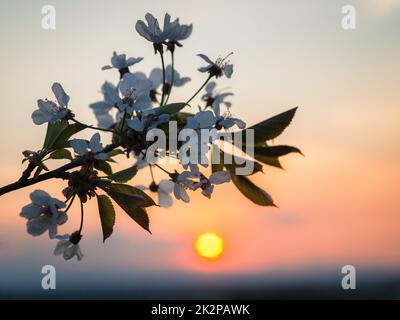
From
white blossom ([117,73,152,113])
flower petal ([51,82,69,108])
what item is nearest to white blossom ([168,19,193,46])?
white blossom ([117,73,152,113])

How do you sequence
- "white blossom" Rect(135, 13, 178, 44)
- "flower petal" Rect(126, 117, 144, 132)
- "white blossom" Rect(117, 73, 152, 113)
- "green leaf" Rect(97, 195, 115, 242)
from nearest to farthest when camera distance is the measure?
"flower petal" Rect(126, 117, 144, 132), "white blossom" Rect(117, 73, 152, 113), "green leaf" Rect(97, 195, 115, 242), "white blossom" Rect(135, 13, 178, 44)

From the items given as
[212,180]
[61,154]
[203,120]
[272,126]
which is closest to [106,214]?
[61,154]

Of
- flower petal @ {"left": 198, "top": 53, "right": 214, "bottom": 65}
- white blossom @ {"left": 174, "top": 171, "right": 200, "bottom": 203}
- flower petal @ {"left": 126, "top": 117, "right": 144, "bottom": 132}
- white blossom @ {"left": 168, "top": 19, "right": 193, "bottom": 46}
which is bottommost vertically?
white blossom @ {"left": 174, "top": 171, "right": 200, "bottom": 203}

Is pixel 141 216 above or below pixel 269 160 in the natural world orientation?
below

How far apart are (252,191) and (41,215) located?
67 cm

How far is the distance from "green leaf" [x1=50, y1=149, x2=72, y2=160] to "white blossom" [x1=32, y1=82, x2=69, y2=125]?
0.11 m

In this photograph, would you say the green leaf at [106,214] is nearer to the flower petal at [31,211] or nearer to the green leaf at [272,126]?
the flower petal at [31,211]

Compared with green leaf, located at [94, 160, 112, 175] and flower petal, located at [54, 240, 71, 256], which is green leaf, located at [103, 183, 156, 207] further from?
flower petal, located at [54, 240, 71, 256]

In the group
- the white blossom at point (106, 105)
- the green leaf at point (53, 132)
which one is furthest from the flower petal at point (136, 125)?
the green leaf at point (53, 132)

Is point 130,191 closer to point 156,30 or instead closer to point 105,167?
point 105,167

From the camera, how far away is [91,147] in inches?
62.6

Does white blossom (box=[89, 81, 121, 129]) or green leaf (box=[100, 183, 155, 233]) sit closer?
green leaf (box=[100, 183, 155, 233])

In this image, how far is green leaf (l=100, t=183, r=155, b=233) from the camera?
160 cm

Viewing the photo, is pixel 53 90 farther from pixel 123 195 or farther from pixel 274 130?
pixel 274 130
